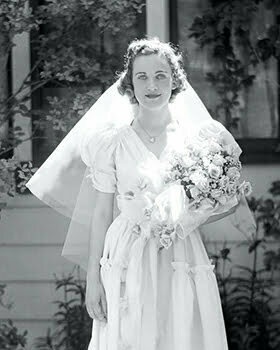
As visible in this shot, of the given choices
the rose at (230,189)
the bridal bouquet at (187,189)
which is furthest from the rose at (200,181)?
the rose at (230,189)

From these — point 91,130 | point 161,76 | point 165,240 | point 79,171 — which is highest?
point 161,76

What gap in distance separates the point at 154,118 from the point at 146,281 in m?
0.77

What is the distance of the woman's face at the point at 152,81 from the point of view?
4434mm

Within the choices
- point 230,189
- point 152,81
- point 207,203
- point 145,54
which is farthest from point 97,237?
point 145,54

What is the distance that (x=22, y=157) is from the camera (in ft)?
22.0

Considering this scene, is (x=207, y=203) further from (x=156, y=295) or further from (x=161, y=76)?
(x=161, y=76)

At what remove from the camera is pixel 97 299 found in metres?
4.45

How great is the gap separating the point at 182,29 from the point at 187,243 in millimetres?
2695

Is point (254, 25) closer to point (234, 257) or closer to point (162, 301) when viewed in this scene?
point (234, 257)

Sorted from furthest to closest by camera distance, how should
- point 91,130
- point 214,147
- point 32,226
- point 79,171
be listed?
point 32,226 → point 79,171 → point 91,130 → point 214,147

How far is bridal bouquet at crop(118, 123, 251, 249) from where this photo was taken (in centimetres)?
427

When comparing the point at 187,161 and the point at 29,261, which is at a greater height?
the point at 29,261

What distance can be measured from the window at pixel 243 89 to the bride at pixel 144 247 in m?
2.23

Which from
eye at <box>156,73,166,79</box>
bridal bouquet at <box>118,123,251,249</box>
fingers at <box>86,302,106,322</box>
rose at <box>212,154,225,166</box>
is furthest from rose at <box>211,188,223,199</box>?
fingers at <box>86,302,106,322</box>
